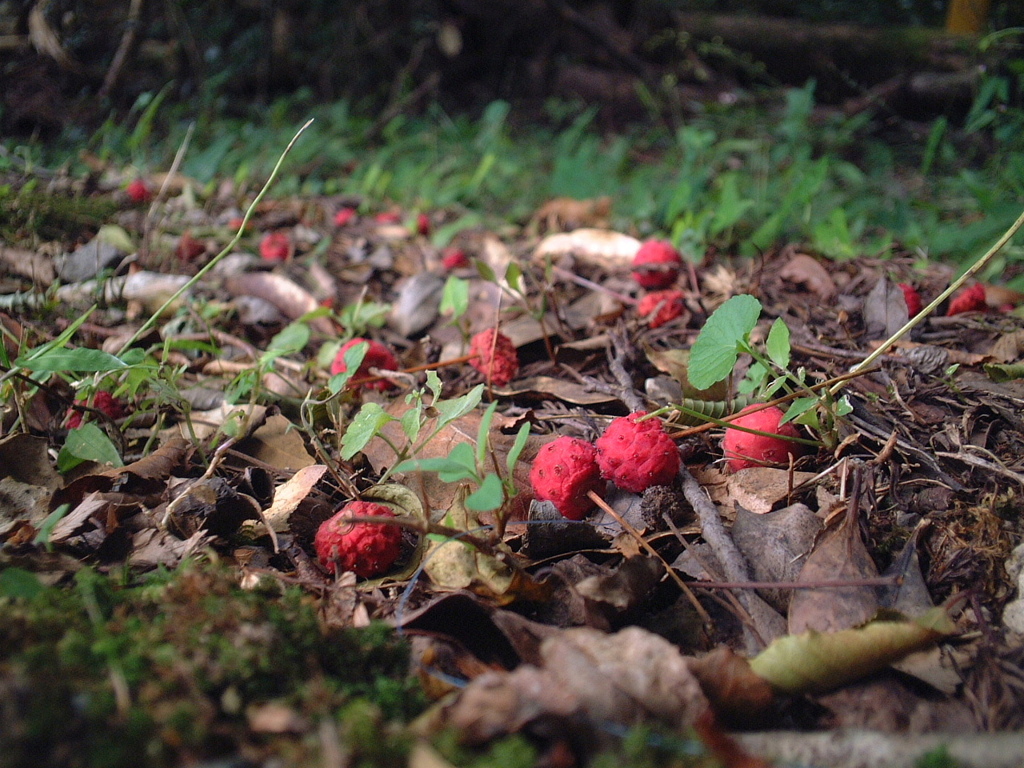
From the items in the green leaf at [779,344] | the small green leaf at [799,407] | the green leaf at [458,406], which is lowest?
the small green leaf at [799,407]

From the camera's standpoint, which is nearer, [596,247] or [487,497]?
[487,497]

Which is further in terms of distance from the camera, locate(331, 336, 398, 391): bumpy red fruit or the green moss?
locate(331, 336, 398, 391): bumpy red fruit

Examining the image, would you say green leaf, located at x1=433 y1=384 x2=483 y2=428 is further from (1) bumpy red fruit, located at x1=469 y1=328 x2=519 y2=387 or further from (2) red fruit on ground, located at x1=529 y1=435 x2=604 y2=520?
(1) bumpy red fruit, located at x1=469 y1=328 x2=519 y2=387

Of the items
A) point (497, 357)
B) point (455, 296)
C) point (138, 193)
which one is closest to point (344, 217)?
point (138, 193)

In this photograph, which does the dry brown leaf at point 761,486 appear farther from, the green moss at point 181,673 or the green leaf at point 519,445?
the green moss at point 181,673

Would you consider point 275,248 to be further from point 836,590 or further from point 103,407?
point 836,590

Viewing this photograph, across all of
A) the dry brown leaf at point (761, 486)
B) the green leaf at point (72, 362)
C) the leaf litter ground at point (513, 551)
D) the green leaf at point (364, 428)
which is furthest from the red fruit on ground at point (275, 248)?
the dry brown leaf at point (761, 486)

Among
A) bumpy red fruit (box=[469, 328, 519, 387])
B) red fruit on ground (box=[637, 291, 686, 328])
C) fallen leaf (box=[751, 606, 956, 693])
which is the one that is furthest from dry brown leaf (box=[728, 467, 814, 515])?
red fruit on ground (box=[637, 291, 686, 328])
